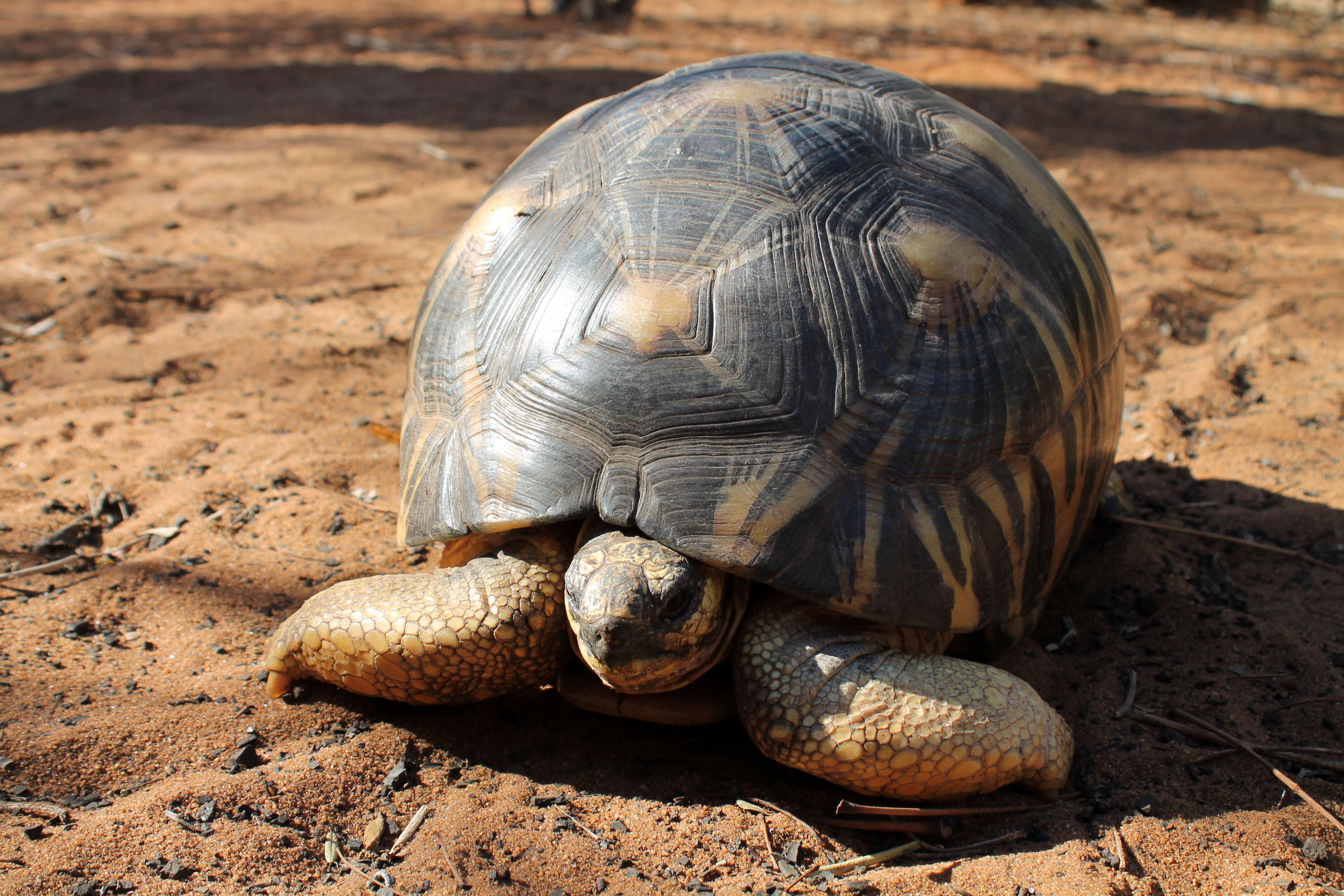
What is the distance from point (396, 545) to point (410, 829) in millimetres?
964

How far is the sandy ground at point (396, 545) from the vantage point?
1826 mm

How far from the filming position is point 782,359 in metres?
1.93

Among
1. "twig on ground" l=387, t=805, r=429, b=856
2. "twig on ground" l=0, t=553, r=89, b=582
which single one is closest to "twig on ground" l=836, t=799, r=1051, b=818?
"twig on ground" l=387, t=805, r=429, b=856

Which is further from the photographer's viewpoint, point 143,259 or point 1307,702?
point 143,259

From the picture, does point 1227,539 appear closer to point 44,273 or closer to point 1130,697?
point 1130,697

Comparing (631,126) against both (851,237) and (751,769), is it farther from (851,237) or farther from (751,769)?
(751,769)

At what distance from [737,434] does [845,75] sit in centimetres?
108

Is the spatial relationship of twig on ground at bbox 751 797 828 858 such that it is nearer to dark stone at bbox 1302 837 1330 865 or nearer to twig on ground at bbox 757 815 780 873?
twig on ground at bbox 757 815 780 873

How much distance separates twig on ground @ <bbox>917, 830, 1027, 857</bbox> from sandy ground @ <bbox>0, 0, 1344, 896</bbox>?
0.02 meters

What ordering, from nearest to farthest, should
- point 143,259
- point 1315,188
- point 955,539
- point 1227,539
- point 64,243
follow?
point 955,539 < point 1227,539 < point 143,259 < point 64,243 < point 1315,188

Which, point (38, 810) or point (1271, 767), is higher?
point (1271, 767)

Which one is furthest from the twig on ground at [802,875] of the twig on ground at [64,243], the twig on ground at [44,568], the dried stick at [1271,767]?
the twig on ground at [64,243]

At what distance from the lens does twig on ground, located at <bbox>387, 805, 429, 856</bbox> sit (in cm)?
181

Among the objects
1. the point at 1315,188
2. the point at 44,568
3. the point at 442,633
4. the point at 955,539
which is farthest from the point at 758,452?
the point at 1315,188
